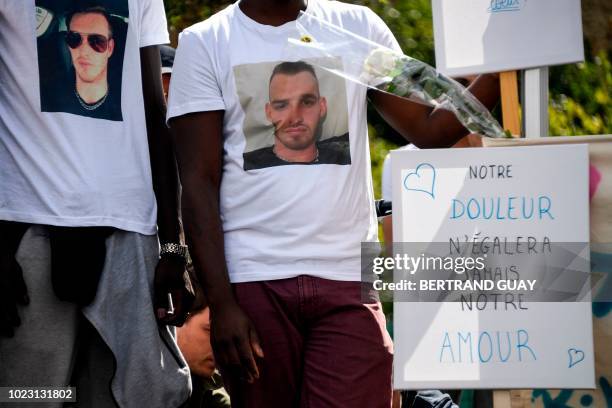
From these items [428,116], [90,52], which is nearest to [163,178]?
[90,52]

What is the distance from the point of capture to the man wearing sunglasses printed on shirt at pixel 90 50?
3.58 meters

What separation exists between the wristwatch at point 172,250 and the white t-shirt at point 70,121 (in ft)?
0.31

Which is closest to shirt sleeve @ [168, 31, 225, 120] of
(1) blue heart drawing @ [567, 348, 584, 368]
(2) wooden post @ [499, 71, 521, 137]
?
(2) wooden post @ [499, 71, 521, 137]

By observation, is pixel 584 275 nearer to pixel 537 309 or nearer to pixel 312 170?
pixel 537 309

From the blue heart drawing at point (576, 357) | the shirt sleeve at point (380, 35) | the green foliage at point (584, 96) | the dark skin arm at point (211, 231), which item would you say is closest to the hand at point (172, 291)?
the dark skin arm at point (211, 231)

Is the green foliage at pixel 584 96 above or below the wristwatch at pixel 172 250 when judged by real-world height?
above

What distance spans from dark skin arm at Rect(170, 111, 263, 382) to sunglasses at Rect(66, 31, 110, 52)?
31 centimetres

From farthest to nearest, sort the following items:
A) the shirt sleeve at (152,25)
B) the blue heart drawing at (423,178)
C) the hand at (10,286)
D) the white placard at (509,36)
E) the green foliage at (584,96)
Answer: the green foliage at (584,96), the shirt sleeve at (152,25), the white placard at (509,36), the blue heart drawing at (423,178), the hand at (10,286)

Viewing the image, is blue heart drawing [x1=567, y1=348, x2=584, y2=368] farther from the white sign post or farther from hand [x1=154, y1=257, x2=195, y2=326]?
hand [x1=154, y1=257, x2=195, y2=326]

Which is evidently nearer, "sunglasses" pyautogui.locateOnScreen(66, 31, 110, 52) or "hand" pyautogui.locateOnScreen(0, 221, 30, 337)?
"hand" pyautogui.locateOnScreen(0, 221, 30, 337)

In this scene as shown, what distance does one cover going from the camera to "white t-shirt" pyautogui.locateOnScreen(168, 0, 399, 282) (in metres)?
3.49

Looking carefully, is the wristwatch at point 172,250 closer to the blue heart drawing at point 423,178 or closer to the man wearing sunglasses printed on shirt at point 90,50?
the man wearing sunglasses printed on shirt at point 90,50

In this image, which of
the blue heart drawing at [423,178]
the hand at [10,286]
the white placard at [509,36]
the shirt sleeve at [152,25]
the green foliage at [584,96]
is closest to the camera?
the hand at [10,286]

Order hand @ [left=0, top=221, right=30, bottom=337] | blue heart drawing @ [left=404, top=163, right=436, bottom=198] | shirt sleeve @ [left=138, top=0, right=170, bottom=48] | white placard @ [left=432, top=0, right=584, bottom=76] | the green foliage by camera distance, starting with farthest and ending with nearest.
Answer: the green foliage, shirt sleeve @ [left=138, top=0, right=170, bottom=48], white placard @ [left=432, top=0, right=584, bottom=76], blue heart drawing @ [left=404, top=163, right=436, bottom=198], hand @ [left=0, top=221, right=30, bottom=337]
